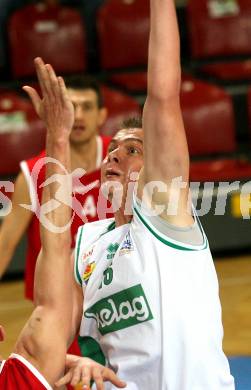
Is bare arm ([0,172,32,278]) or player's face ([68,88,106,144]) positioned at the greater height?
player's face ([68,88,106,144])

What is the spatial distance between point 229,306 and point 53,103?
3.46m

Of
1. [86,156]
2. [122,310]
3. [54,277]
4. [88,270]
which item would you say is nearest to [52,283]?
[54,277]

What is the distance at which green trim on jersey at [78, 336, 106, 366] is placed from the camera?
8.73 feet

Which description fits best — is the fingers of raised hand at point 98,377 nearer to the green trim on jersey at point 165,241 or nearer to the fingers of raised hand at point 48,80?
the green trim on jersey at point 165,241

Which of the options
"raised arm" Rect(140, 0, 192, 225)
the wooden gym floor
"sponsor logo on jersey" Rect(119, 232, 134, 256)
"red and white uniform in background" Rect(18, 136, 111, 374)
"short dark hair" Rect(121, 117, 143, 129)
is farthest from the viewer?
the wooden gym floor

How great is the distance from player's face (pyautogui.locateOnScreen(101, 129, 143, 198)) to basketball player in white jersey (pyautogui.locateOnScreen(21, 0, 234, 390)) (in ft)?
0.63

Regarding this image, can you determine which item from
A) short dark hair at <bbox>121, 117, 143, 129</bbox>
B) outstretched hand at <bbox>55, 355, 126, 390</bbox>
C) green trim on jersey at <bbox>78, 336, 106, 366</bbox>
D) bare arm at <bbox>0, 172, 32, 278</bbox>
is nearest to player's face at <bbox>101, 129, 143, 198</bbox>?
short dark hair at <bbox>121, 117, 143, 129</bbox>

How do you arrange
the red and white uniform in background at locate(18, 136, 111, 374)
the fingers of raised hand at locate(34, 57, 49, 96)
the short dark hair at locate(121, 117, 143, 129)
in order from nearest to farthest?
→ the fingers of raised hand at locate(34, 57, 49, 96)
the short dark hair at locate(121, 117, 143, 129)
the red and white uniform in background at locate(18, 136, 111, 374)

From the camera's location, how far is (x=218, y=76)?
7055 millimetres

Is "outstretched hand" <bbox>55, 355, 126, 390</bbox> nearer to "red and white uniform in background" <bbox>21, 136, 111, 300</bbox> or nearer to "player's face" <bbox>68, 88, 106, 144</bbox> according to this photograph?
"red and white uniform in background" <bbox>21, 136, 111, 300</bbox>

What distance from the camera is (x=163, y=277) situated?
244cm

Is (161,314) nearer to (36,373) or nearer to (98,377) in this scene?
(98,377)

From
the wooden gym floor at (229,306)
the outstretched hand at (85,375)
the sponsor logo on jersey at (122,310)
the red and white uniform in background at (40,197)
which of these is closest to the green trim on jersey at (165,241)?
the sponsor logo on jersey at (122,310)

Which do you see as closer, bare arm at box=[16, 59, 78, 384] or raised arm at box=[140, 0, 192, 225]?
bare arm at box=[16, 59, 78, 384]
